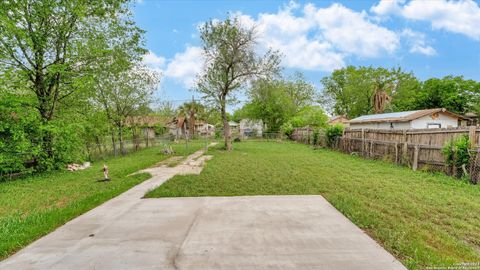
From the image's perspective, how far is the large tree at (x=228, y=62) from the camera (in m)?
14.4

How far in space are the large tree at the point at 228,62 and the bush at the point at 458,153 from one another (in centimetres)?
1049

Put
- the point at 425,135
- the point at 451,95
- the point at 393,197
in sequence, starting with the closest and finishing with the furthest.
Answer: the point at 393,197 → the point at 425,135 → the point at 451,95

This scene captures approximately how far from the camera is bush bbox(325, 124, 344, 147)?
1444 centimetres

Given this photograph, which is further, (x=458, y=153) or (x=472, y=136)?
(x=458, y=153)

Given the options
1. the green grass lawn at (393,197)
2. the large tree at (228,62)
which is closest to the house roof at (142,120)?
the large tree at (228,62)

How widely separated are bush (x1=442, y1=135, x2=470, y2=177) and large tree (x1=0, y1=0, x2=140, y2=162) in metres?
11.4

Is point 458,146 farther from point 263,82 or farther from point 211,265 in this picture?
point 263,82

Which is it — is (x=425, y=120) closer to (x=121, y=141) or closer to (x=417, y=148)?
(x=417, y=148)

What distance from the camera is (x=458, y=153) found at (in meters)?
A: 6.14

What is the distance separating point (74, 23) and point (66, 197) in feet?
21.5

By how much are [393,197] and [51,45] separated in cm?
1105

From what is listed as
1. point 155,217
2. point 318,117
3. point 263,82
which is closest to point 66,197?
point 155,217

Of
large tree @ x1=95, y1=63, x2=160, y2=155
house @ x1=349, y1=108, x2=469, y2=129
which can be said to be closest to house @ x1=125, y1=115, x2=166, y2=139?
large tree @ x1=95, y1=63, x2=160, y2=155

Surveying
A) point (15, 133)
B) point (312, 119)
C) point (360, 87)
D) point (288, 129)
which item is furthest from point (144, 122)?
point (360, 87)
